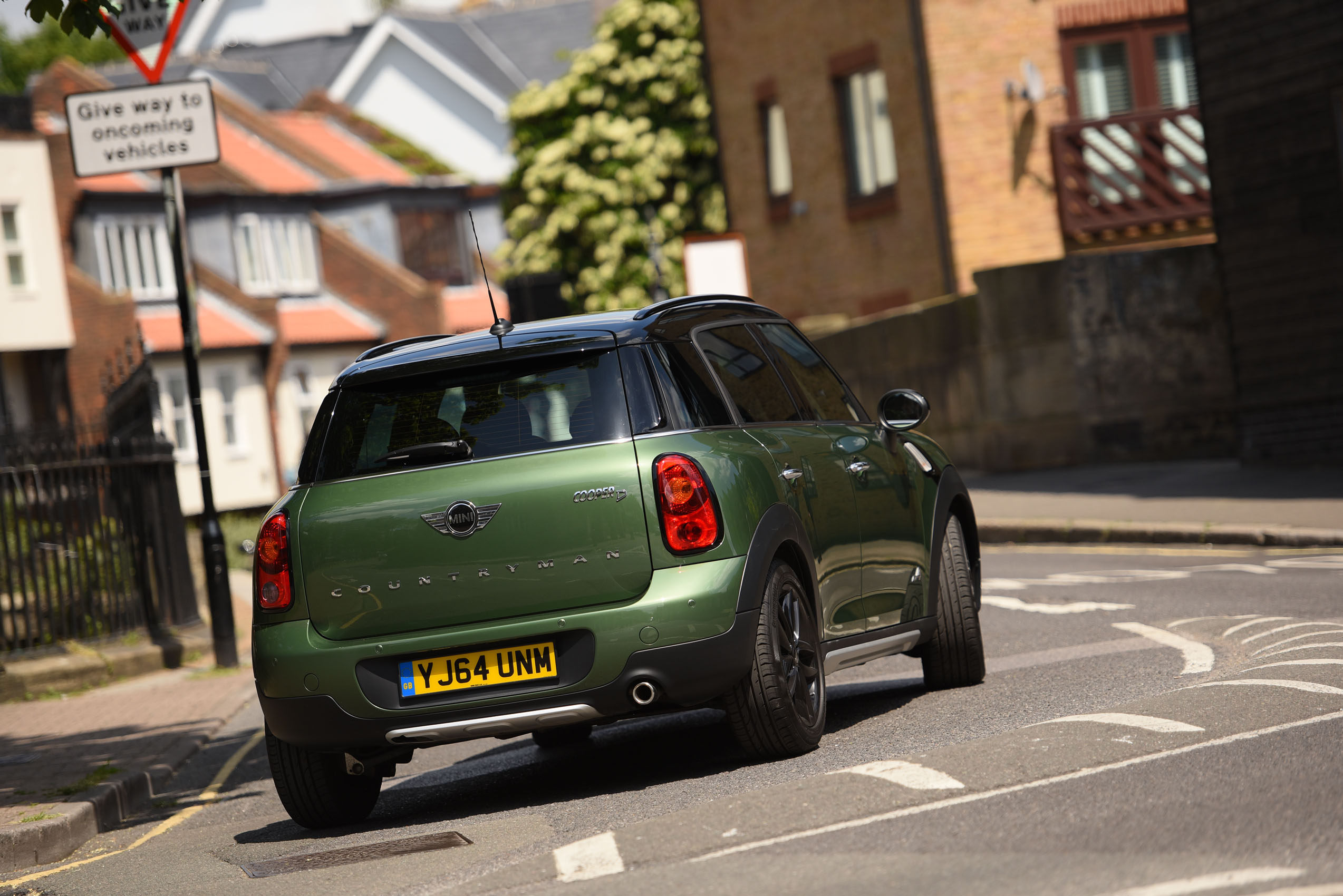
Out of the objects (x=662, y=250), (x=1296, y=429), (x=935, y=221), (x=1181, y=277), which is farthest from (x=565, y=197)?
(x=1296, y=429)

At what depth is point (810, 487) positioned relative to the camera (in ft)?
22.3

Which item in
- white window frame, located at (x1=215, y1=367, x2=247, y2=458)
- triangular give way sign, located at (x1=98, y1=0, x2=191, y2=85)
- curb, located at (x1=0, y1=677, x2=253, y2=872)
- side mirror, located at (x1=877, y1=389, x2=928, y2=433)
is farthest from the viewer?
white window frame, located at (x1=215, y1=367, x2=247, y2=458)

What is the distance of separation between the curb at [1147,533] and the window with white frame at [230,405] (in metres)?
31.2

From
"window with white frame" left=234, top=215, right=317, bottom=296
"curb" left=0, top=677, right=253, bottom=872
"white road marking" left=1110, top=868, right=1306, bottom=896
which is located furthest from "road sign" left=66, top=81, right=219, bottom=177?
"window with white frame" left=234, top=215, right=317, bottom=296

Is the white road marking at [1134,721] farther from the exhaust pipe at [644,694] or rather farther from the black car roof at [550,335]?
the black car roof at [550,335]

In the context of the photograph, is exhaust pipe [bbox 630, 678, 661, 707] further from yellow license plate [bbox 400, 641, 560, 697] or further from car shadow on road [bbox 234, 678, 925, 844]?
car shadow on road [bbox 234, 678, 925, 844]

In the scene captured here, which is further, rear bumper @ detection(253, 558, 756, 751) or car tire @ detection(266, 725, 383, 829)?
car tire @ detection(266, 725, 383, 829)

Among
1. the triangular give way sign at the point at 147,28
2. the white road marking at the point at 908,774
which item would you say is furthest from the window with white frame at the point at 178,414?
the white road marking at the point at 908,774

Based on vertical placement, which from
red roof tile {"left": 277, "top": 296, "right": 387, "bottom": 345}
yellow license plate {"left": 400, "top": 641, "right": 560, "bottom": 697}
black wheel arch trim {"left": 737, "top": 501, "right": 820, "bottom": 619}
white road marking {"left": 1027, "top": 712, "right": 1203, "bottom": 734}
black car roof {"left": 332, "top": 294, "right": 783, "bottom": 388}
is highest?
red roof tile {"left": 277, "top": 296, "right": 387, "bottom": 345}

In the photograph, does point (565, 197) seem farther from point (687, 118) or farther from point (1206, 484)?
point (1206, 484)

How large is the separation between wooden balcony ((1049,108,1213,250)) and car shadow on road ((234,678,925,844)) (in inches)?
653

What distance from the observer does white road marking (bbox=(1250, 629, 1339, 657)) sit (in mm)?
7875

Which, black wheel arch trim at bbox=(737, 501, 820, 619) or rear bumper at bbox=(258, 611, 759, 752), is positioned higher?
black wheel arch trim at bbox=(737, 501, 820, 619)

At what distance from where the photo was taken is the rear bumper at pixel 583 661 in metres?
5.97
